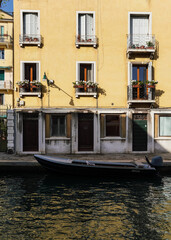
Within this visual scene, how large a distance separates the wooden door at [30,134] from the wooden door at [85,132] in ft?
10.3

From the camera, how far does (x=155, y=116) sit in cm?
1733

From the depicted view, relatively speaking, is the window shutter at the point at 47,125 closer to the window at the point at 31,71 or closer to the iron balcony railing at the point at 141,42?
the window at the point at 31,71

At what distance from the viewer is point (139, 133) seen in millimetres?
17359

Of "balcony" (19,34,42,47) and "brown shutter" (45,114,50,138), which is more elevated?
"balcony" (19,34,42,47)

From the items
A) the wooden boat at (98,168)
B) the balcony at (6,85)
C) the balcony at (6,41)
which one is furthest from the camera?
the balcony at (6,85)

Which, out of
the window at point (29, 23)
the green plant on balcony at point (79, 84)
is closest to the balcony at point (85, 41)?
the green plant on balcony at point (79, 84)

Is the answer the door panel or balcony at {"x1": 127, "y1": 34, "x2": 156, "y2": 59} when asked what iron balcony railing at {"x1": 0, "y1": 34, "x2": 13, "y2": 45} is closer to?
the door panel

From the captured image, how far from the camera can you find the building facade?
55.4 feet

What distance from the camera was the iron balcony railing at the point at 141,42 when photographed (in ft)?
54.9

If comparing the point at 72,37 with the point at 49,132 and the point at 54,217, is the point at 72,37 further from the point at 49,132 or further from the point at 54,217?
the point at 54,217

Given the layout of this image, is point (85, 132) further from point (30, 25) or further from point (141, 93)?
point (30, 25)

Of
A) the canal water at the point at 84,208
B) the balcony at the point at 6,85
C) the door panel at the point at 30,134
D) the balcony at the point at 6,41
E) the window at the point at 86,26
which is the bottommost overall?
the canal water at the point at 84,208

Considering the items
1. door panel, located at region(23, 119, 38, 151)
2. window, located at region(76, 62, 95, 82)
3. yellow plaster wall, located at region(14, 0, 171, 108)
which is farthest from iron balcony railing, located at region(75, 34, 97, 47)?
door panel, located at region(23, 119, 38, 151)

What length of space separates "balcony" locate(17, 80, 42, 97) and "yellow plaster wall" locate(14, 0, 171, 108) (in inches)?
15.2
